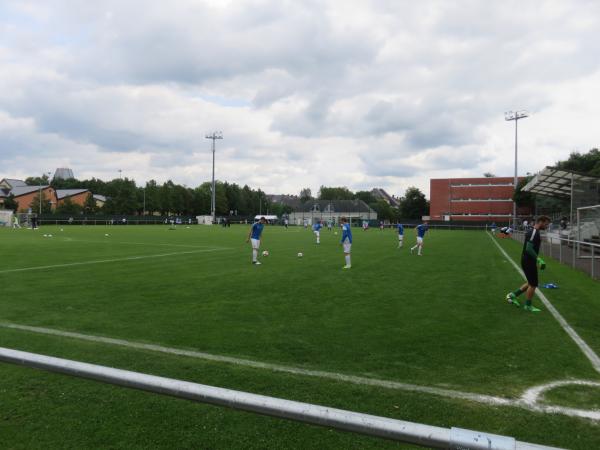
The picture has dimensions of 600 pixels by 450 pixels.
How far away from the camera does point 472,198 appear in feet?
313

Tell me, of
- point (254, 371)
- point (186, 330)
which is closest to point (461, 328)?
point (254, 371)

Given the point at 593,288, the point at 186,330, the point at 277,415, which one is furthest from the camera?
the point at 593,288

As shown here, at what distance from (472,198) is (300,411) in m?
102

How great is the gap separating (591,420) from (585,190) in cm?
2765

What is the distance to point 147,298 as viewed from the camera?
31.6 ft

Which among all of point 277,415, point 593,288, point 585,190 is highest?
point 585,190

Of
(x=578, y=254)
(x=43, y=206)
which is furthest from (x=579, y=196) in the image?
(x=43, y=206)

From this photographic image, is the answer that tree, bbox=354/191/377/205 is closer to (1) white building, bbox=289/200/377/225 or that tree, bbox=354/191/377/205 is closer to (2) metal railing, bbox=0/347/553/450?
(1) white building, bbox=289/200/377/225

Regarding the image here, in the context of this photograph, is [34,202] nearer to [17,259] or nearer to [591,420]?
[17,259]

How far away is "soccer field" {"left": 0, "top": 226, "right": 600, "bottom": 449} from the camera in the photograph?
3732 mm

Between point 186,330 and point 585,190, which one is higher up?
point 585,190

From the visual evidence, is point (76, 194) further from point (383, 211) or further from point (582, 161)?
point (582, 161)

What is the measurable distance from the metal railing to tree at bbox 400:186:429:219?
108 metres

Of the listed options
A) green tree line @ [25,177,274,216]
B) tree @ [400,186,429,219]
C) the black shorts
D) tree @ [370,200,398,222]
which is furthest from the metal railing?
tree @ [370,200,398,222]
